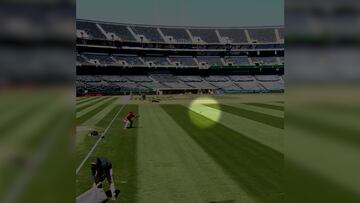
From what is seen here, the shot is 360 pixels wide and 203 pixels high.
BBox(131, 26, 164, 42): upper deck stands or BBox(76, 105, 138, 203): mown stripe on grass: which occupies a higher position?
BBox(131, 26, 164, 42): upper deck stands

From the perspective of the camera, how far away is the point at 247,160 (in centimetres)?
1814

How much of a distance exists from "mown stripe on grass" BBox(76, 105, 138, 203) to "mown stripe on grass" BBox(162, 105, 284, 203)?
11.5ft

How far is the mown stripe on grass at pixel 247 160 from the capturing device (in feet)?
44.3

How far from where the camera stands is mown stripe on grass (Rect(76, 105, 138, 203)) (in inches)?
534

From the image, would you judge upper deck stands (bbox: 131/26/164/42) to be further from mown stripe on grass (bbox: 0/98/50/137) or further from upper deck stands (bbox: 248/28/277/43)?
mown stripe on grass (bbox: 0/98/50/137)

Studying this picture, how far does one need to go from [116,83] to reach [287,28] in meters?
104

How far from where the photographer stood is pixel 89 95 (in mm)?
92562

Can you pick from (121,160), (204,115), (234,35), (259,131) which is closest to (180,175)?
(121,160)

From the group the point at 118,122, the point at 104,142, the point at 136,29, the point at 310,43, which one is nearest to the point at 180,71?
the point at 136,29

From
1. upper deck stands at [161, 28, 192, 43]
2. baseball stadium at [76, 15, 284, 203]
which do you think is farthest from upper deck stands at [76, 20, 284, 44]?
baseball stadium at [76, 15, 284, 203]

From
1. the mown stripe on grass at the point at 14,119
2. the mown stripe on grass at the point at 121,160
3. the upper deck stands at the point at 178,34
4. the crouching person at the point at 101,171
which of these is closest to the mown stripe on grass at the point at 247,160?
the mown stripe on grass at the point at 121,160

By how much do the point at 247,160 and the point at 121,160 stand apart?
5.25 meters

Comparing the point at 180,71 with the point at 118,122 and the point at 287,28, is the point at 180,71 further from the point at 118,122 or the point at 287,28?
the point at 287,28

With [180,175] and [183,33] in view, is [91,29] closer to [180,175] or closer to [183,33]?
[183,33]
